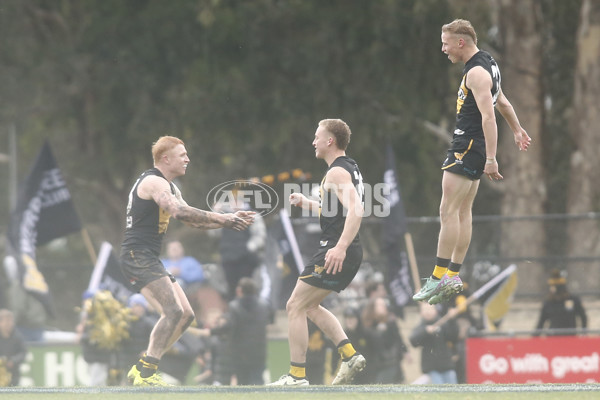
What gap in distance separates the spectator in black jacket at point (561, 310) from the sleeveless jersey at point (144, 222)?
8.08m

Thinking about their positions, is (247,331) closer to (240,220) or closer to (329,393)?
(240,220)

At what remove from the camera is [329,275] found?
919 cm

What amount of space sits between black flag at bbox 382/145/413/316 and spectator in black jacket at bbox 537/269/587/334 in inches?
79.7

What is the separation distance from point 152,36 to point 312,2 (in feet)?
12.4

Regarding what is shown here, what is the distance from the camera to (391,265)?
16297 mm

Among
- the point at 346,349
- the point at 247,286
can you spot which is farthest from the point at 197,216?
the point at 247,286

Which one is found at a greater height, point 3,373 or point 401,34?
point 401,34

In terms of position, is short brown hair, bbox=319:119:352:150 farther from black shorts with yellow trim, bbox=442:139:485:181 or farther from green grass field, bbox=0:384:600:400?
green grass field, bbox=0:384:600:400

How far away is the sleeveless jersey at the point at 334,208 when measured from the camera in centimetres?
920

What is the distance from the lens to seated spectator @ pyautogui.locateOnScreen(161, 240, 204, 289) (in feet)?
51.3

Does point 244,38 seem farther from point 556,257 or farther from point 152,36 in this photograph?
point 556,257

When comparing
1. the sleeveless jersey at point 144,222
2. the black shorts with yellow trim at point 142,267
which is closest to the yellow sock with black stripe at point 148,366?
the black shorts with yellow trim at point 142,267

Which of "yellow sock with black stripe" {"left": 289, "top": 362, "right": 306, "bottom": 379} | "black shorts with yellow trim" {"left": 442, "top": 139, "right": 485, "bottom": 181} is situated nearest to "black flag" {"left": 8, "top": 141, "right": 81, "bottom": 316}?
"yellow sock with black stripe" {"left": 289, "top": 362, "right": 306, "bottom": 379}

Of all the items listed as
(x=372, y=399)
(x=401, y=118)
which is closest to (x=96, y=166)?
(x=401, y=118)
